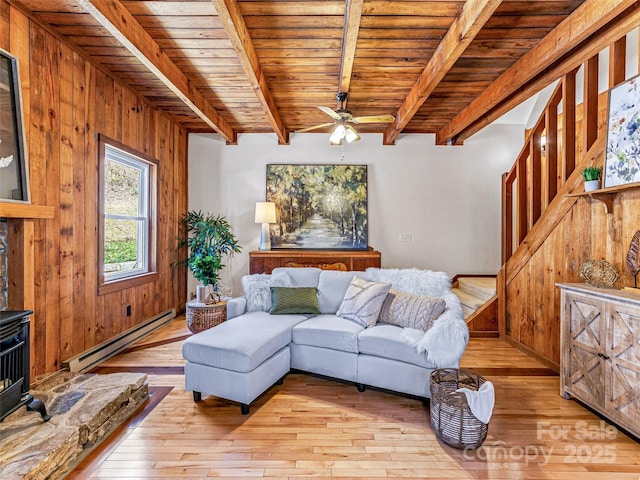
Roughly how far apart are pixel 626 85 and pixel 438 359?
2467mm

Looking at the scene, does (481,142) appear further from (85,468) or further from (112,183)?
(85,468)

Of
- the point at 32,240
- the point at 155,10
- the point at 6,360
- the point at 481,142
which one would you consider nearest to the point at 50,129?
the point at 32,240

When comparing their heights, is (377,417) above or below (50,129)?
below

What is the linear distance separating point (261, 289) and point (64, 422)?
1.79 metres

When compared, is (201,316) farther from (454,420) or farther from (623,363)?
(623,363)

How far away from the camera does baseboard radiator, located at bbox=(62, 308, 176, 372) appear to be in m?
2.92

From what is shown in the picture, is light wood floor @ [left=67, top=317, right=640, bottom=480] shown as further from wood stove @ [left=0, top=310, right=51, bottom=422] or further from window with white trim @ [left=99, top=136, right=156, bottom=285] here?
window with white trim @ [left=99, top=136, right=156, bottom=285]

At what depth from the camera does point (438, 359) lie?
7.84ft

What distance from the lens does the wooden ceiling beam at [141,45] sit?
2.14 meters

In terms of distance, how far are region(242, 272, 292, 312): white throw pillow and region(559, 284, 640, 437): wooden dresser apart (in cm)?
243

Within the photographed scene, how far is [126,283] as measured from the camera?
371 centimetres

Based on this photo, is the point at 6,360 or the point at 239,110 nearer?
the point at 6,360

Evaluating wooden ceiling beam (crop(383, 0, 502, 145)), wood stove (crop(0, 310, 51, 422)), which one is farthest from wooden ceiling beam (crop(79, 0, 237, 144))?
wooden ceiling beam (crop(383, 0, 502, 145))

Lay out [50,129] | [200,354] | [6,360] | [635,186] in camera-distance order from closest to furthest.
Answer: [6,360] → [635,186] → [200,354] → [50,129]
